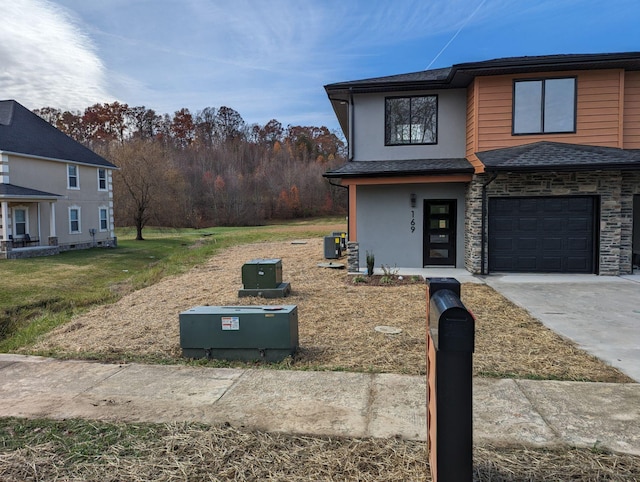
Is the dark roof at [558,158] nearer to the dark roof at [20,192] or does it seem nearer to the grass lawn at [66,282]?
the grass lawn at [66,282]

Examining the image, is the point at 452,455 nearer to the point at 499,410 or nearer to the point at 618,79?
the point at 499,410

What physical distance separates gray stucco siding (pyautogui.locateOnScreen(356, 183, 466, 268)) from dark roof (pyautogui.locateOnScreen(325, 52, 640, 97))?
9.56 ft

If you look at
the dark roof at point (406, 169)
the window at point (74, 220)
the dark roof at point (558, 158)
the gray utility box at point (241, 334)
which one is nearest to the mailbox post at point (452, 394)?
the gray utility box at point (241, 334)

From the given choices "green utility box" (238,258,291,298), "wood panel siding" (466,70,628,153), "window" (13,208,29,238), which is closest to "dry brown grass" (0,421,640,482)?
"green utility box" (238,258,291,298)

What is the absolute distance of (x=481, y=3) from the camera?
1502 cm

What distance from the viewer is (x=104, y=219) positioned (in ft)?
88.2

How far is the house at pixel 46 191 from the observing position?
66.9 feet

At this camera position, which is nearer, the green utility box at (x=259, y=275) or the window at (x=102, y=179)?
the green utility box at (x=259, y=275)

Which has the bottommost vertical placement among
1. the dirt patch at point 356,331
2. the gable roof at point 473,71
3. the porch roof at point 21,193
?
the dirt patch at point 356,331

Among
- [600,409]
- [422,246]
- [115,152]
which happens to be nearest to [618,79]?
[422,246]

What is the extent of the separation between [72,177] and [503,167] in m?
22.4

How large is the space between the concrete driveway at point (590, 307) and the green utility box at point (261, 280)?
16.4ft

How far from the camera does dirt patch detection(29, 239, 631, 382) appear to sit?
5.38 meters

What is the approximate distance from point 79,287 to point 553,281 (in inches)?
550
